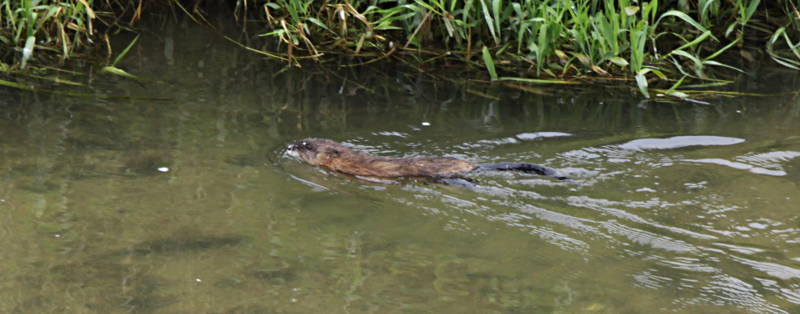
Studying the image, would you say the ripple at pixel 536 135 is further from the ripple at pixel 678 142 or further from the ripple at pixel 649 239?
the ripple at pixel 649 239

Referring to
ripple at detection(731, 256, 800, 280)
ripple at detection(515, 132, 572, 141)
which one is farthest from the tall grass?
ripple at detection(731, 256, 800, 280)

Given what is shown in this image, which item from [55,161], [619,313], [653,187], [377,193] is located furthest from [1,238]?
[653,187]

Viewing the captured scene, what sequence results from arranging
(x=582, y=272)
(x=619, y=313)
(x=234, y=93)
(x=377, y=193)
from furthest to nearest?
(x=234, y=93)
(x=377, y=193)
(x=582, y=272)
(x=619, y=313)

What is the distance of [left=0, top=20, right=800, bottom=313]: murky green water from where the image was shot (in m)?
3.95

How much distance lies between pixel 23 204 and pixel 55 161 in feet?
1.96

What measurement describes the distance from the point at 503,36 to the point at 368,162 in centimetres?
254

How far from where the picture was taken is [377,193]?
4.99 m

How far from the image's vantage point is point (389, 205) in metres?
4.83

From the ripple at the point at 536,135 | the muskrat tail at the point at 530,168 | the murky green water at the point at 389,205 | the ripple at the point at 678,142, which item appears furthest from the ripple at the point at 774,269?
the ripple at the point at 536,135

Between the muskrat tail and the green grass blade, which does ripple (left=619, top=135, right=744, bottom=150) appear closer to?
the muskrat tail

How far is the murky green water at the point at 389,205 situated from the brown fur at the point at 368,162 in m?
0.09

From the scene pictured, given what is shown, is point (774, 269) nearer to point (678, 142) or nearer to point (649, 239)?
point (649, 239)

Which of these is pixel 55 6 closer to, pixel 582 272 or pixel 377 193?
pixel 377 193

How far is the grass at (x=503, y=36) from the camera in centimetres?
664
